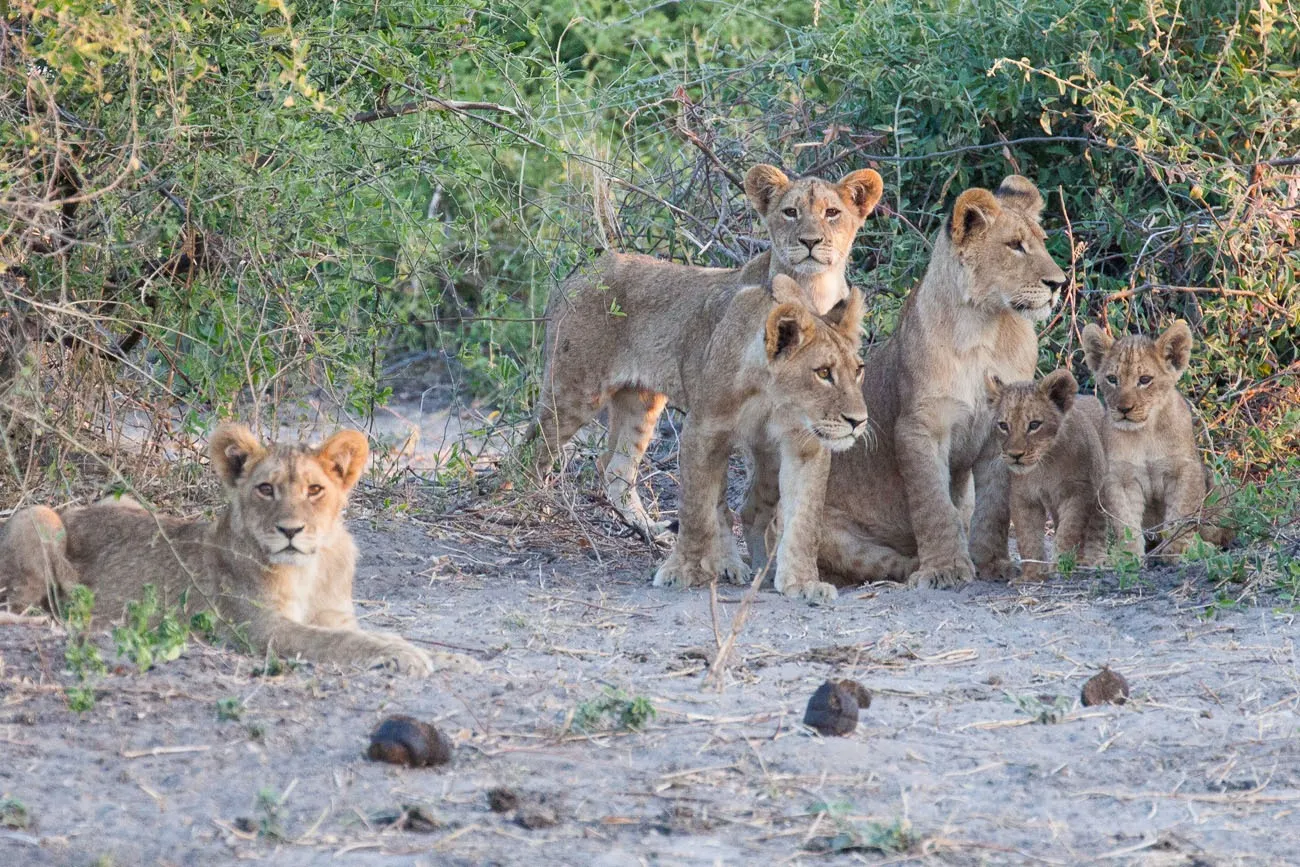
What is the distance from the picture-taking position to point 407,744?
381 centimetres

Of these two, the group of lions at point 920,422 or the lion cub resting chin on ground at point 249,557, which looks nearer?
the lion cub resting chin on ground at point 249,557

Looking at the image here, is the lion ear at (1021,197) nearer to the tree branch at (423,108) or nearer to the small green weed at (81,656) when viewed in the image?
the tree branch at (423,108)

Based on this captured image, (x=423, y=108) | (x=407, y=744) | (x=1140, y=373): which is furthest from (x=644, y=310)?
(x=407, y=744)

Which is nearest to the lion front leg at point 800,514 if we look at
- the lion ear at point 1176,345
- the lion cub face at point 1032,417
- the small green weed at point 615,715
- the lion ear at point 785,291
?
the lion ear at point 785,291

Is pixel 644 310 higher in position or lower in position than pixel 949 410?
higher

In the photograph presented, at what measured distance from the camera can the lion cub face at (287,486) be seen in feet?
15.5

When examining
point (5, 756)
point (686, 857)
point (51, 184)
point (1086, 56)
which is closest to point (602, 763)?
point (686, 857)

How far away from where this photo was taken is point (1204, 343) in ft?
23.5

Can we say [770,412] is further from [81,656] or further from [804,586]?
[81,656]

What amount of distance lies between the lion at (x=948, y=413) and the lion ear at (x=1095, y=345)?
0.58ft

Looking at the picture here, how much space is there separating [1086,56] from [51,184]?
13.5ft

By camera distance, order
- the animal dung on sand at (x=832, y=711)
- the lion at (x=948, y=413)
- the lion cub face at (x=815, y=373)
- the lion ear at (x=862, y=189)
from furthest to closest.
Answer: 1. the lion ear at (x=862, y=189)
2. the lion at (x=948, y=413)
3. the lion cub face at (x=815, y=373)
4. the animal dung on sand at (x=832, y=711)

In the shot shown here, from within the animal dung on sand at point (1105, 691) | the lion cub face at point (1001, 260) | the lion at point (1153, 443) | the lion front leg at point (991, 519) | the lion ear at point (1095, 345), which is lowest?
the animal dung on sand at point (1105, 691)

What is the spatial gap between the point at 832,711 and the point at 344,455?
62.5 inches
